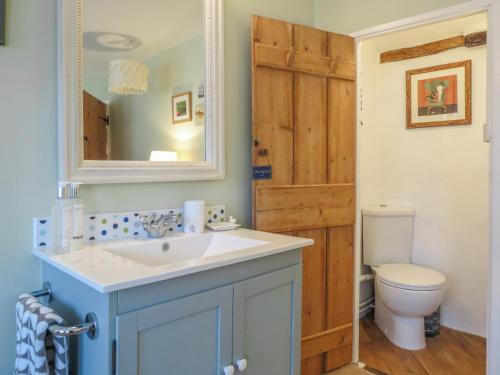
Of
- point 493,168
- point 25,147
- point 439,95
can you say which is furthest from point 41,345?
point 439,95

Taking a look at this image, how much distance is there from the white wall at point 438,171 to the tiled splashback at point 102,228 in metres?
1.79

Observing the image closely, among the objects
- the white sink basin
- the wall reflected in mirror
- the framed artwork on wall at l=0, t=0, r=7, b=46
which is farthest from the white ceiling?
the white sink basin

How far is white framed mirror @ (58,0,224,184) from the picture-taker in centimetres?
133

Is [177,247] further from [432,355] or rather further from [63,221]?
[432,355]

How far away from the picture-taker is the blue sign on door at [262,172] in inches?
71.9

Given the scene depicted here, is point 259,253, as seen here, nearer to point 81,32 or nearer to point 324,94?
point 81,32

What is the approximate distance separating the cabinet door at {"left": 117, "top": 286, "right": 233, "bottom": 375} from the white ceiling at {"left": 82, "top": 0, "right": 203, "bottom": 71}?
3.08 feet

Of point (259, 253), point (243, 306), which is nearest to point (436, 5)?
point (259, 253)

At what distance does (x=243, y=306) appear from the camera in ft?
4.05

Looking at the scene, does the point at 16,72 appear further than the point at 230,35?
No

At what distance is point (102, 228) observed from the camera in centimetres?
142

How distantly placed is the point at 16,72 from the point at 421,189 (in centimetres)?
266

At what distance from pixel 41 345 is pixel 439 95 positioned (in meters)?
2.83

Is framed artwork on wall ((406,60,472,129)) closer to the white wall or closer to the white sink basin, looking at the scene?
the white wall
